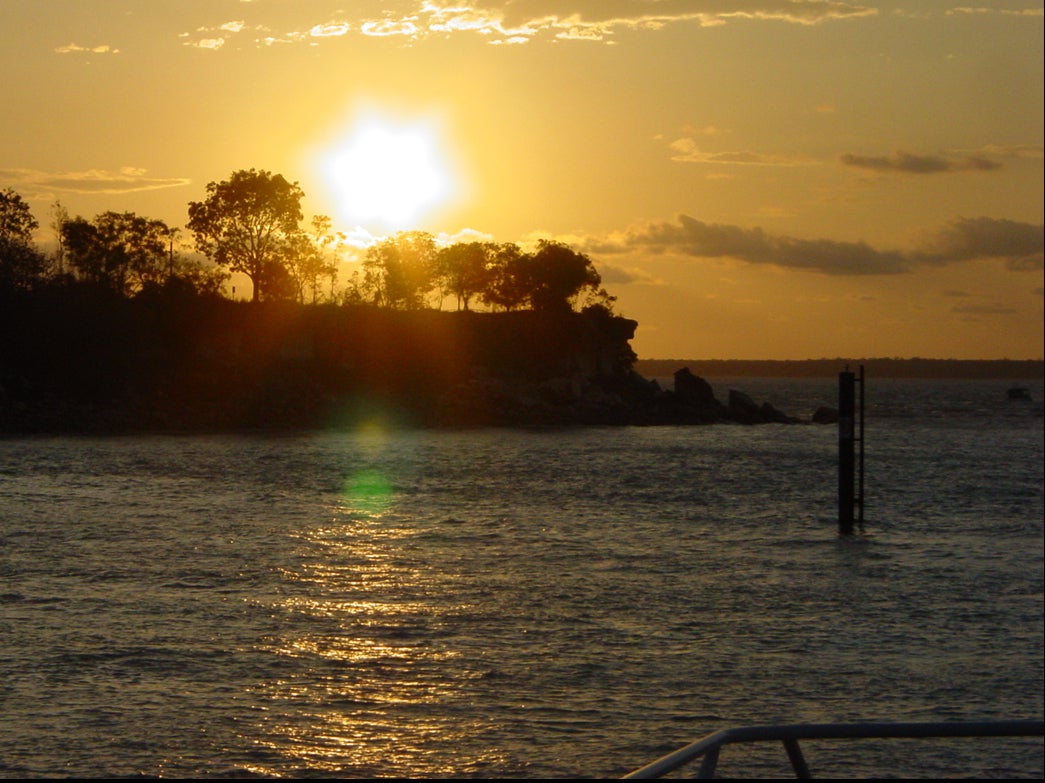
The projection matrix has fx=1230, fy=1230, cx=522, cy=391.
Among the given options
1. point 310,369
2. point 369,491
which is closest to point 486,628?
point 369,491

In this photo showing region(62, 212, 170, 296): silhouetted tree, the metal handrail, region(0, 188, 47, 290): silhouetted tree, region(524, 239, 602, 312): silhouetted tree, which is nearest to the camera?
the metal handrail

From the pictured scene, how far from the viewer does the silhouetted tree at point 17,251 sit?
75188mm

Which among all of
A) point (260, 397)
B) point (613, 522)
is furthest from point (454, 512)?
point (260, 397)

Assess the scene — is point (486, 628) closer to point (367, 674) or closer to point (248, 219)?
point (367, 674)

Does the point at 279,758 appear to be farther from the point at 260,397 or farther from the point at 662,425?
the point at 662,425

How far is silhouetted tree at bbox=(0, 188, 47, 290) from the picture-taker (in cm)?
7519

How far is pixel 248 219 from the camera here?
96.8m

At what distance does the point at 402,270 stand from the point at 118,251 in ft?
129

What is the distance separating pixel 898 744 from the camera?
43.0 ft

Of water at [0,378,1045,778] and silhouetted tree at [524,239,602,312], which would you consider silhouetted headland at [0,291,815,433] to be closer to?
silhouetted tree at [524,239,602,312]

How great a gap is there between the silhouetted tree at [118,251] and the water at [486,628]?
5589cm

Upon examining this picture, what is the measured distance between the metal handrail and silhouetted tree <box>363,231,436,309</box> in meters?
121

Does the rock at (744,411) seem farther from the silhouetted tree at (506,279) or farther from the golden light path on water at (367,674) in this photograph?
the golden light path on water at (367,674)

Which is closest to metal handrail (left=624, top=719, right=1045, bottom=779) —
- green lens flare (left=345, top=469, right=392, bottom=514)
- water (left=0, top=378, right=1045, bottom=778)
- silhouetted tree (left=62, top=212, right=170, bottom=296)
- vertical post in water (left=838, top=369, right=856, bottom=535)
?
water (left=0, top=378, right=1045, bottom=778)
